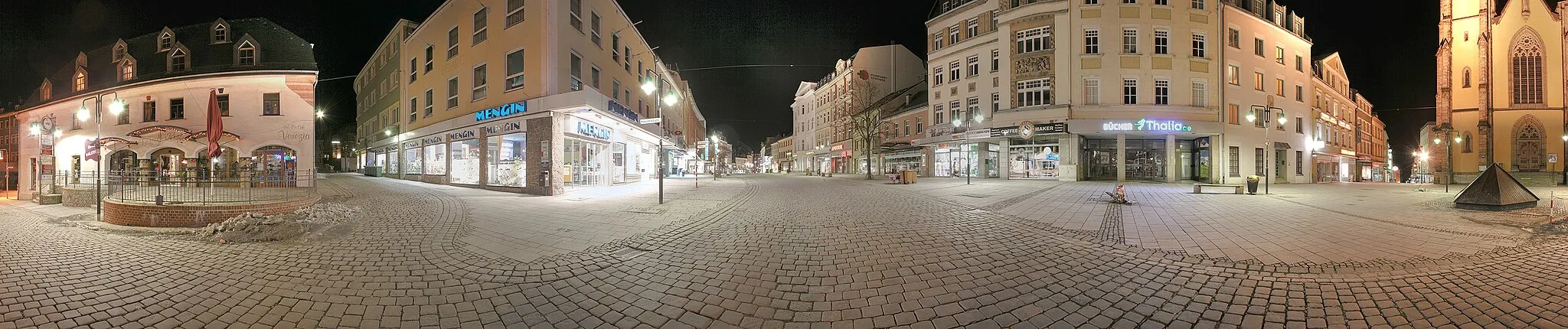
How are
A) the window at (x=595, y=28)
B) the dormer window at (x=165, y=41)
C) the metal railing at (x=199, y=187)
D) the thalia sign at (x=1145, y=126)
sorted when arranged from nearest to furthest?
the metal railing at (x=199, y=187) → the window at (x=595, y=28) → the dormer window at (x=165, y=41) → the thalia sign at (x=1145, y=126)

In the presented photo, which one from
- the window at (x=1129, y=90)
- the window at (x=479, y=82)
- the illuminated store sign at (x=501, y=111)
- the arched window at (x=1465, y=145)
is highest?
the window at (x=1129, y=90)

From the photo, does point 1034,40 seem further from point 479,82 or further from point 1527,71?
point 479,82

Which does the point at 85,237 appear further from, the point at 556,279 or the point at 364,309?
the point at 556,279

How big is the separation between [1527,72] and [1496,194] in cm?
3244

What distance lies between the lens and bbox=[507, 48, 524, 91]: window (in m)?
18.0

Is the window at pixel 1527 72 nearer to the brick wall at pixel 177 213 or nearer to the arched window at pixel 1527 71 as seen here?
the arched window at pixel 1527 71

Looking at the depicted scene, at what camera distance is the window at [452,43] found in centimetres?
2083

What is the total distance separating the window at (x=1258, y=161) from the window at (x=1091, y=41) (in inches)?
449

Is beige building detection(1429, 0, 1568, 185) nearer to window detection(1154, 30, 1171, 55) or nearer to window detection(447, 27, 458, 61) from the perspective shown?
window detection(1154, 30, 1171, 55)

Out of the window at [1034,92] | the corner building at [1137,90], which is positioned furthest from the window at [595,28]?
the window at [1034,92]

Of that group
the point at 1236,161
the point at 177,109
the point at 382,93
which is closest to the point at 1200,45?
the point at 1236,161

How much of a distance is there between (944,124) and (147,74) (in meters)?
39.7

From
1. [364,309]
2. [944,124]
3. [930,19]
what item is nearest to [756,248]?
[364,309]

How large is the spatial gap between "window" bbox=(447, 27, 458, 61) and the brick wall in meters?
12.0
